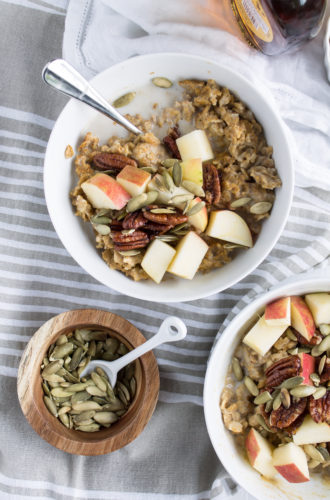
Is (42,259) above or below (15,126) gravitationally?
below

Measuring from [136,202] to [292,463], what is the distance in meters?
0.77

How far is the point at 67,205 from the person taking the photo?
1428 mm

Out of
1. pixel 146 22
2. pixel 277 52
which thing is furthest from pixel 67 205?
Result: pixel 277 52

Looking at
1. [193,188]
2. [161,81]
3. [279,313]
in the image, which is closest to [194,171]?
[193,188]

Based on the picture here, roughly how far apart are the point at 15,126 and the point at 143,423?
92cm

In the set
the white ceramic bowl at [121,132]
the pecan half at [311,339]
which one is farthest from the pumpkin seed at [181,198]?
the pecan half at [311,339]

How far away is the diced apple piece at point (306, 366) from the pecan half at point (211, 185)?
0.46m

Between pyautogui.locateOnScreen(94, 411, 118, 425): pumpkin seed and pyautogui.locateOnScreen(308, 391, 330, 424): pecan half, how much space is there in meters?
0.55

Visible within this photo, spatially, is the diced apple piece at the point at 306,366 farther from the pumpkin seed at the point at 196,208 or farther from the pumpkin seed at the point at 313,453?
the pumpkin seed at the point at 196,208

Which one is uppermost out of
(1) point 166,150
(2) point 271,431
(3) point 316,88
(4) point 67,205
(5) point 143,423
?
(3) point 316,88

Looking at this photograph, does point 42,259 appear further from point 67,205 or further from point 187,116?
point 187,116

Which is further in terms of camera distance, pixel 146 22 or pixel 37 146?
pixel 37 146

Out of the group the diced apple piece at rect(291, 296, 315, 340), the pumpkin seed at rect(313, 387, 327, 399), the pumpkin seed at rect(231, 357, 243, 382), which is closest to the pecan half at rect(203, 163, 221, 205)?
the diced apple piece at rect(291, 296, 315, 340)

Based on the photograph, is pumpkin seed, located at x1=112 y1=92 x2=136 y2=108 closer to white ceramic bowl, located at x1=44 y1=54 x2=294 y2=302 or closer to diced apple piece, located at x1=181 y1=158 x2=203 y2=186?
white ceramic bowl, located at x1=44 y1=54 x2=294 y2=302
